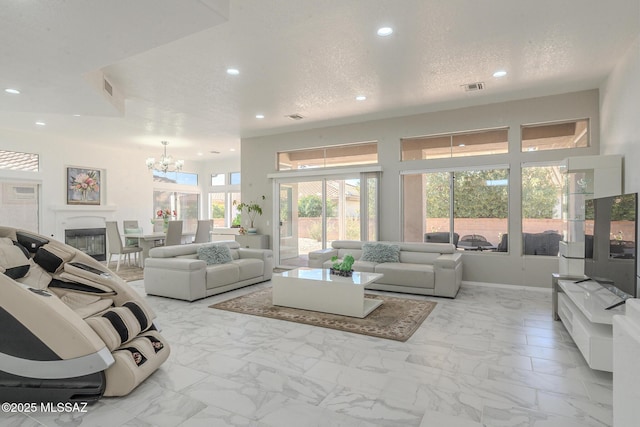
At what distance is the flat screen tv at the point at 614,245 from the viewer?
9.56 feet

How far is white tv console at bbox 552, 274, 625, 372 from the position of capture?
2.60 meters

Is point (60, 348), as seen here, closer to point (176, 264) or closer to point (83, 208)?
point (176, 264)

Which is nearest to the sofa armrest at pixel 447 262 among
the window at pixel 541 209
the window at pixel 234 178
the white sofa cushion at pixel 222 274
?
the window at pixel 541 209

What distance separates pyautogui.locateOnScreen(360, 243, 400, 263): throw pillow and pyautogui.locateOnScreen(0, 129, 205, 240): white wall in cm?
695

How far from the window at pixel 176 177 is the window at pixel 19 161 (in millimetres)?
2942

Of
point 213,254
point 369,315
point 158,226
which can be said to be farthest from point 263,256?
point 158,226

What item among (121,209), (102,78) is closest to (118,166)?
(121,209)

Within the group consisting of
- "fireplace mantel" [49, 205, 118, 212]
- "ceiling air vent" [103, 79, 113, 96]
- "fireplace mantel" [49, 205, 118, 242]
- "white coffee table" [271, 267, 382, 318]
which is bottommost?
"white coffee table" [271, 267, 382, 318]

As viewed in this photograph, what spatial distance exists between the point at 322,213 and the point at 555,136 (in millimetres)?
4310

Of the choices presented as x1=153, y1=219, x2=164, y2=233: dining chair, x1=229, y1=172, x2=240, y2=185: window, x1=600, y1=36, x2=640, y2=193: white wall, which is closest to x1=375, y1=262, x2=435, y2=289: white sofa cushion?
x1=600, y1=36, x2=640, y2=193: white wall

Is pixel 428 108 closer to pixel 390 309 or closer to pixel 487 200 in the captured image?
pixel 487 200

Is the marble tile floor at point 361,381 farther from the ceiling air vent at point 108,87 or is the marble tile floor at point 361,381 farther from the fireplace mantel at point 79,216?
the fireplace mantel at point 79,216

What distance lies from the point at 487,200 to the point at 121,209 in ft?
29.6

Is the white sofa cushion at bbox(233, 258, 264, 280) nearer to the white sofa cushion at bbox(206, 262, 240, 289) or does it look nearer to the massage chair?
the white sofa cushion at bbox(206, 262, 240, 289)
